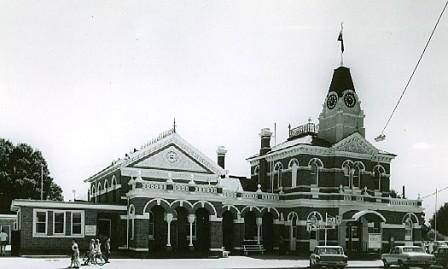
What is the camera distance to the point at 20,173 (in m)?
63.8

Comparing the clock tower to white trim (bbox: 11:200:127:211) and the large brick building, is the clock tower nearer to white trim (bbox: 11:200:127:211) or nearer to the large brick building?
the large brick building

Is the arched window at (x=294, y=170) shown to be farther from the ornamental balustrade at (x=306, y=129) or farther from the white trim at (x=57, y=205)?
the white trim at (x=57, y=205)

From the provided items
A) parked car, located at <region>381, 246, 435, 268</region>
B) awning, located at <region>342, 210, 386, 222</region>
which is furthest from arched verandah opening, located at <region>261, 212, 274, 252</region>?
parked car, located at <region>381, 246, 435, 268</region>

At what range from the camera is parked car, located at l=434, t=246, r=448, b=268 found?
3122 centimetres

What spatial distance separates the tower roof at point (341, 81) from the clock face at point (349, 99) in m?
0.51

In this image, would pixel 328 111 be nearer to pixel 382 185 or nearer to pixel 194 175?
pixel 382 185

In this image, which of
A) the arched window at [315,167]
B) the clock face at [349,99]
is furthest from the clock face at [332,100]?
the arched window at [315,167]

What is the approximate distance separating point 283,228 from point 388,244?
8446mm

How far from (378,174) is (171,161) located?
17.2 metres

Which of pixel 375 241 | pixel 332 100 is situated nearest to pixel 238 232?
pixel 375 241

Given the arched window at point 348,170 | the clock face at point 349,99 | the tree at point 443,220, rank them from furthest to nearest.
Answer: the tree at point 443,220 → the clock face at point 349,99 → the arched window at point 348,170

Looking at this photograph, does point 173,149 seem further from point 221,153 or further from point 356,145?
point 356,145

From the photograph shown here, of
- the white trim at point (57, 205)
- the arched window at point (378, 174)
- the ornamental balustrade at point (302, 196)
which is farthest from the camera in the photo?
the arched window at point (378, 174)

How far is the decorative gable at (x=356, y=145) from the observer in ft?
153
